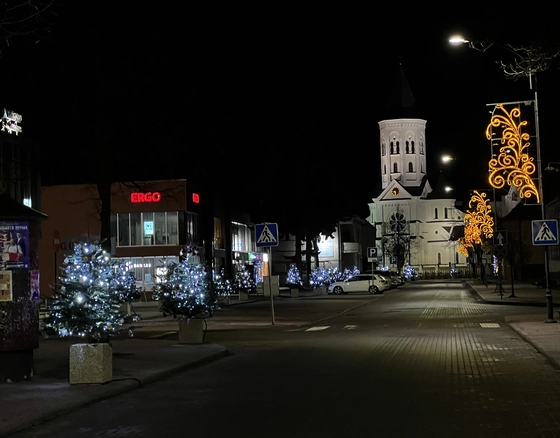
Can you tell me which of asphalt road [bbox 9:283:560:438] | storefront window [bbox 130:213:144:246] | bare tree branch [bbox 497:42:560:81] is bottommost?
asphalt road [bbox 9:283:560:438]

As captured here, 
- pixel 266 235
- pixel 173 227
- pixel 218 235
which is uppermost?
pixel 173 227

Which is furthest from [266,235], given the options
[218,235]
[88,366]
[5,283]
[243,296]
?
[218,235]

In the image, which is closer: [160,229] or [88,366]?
[88,366]

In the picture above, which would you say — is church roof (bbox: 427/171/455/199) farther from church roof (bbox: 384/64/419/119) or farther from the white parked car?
the white parked car

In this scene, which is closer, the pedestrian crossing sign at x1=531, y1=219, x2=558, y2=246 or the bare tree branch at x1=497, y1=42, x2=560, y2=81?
the bare tree branch at x1=497, y1=42, x2=560, y2=81

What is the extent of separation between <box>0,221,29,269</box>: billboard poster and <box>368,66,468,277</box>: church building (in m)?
141

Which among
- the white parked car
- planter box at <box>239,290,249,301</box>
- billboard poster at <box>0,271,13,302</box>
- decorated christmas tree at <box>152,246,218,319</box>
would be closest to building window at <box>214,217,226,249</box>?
the white parked car

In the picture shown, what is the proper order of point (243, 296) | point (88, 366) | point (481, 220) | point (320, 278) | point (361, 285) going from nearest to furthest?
point (88, 366)
point (243, 296)
point (361, 285)
point (481, 220)
point (320, 278)

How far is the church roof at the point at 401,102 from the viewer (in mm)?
155000

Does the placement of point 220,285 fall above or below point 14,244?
below

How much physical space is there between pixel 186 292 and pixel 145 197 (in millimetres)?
42592

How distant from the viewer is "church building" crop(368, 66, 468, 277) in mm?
155875

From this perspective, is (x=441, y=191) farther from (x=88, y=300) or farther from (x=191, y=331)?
(x=88, y=300)

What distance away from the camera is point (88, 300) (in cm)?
1481
